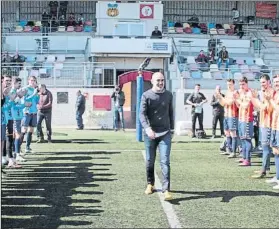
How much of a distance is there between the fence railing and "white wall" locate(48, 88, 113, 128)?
1.57ft

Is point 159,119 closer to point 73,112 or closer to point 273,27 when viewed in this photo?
point 73,112

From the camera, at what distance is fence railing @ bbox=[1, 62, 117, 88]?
1120 inches

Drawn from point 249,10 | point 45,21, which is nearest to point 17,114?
point 45,21

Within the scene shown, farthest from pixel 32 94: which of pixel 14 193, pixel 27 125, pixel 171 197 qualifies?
→ pixel 171 197

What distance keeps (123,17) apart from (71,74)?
8954 millimetres

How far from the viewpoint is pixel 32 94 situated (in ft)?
48.1

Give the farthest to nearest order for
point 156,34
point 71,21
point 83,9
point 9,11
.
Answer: point 83,9 < point 9,11 < point 71,21 < point 156,34

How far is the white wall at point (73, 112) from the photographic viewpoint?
2709 cm

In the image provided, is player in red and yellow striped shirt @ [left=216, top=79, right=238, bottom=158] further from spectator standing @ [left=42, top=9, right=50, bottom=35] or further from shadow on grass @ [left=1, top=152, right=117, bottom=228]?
spectator standing @ [left=42, top=9, right=50, bottom=35]

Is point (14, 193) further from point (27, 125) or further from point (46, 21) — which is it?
point (46, 21)

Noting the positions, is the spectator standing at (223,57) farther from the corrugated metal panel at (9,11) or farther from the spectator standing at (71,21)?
the corrugated metal panel at (9,11)

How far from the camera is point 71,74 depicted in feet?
94.7

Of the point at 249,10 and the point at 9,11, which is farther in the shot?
the point at 249,10

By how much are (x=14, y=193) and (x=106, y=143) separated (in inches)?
356
